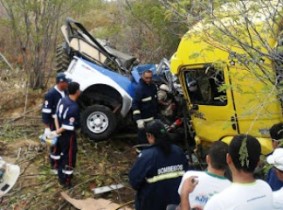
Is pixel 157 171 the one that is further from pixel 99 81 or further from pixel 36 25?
pixel 36 25

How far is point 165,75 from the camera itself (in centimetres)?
862

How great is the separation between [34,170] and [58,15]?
4.88 m

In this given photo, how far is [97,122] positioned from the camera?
317 inches

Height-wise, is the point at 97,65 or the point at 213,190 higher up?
the point at 97,65

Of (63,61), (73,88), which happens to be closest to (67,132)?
(73,88)

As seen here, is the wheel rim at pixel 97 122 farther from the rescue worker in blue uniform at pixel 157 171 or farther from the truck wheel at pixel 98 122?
the rescue worker in blue uniform at pixel 157 171

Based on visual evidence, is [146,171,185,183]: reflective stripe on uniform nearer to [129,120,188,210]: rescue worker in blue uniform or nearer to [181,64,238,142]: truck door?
[129,120,188,210]: rescue worker in blue uniform

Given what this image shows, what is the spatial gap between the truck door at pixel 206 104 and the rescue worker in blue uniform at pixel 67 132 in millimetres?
1674

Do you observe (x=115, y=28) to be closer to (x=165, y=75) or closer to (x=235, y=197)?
(x=165, y=75)

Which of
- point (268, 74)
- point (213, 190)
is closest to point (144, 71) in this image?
point (268, 74)

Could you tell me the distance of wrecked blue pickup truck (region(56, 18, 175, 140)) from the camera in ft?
26.4

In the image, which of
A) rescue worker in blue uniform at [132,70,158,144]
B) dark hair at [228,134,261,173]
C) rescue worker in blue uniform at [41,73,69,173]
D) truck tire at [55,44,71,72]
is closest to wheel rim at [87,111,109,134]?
rescue worker in blue uniform at [132,70,158,144]

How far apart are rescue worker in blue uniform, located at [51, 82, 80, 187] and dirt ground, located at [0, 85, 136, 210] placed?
10.5 inches

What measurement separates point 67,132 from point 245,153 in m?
4.18
